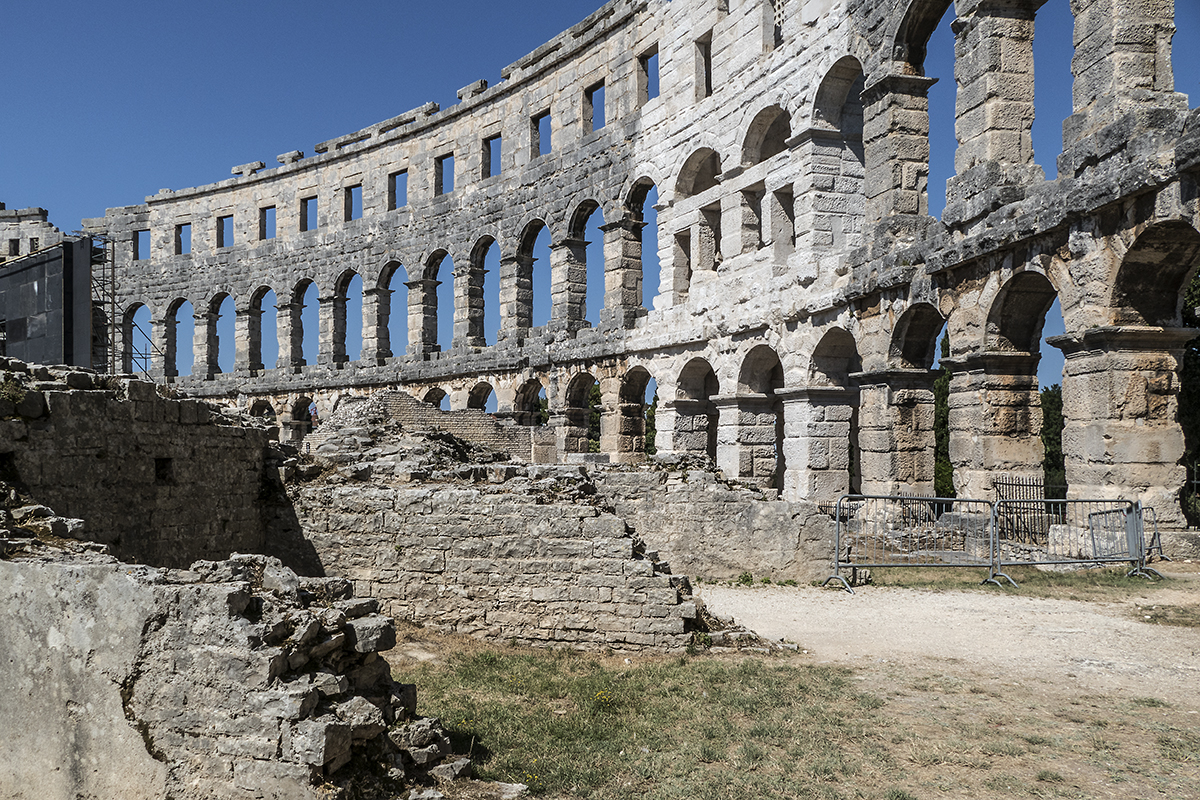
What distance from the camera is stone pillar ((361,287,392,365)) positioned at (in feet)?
96.5

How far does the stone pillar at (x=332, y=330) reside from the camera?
30.5 m

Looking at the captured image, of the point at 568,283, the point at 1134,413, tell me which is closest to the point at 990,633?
the point at 1134,413

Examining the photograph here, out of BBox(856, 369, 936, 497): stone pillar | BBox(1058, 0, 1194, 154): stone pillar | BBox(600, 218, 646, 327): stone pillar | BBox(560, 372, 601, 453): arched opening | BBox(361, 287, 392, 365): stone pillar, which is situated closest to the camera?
BBox(1058, 0, 1194, 154): stone pillar

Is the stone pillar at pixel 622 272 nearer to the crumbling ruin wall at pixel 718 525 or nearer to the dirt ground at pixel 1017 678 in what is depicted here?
the crumbling ruin wall at pixel 718 525

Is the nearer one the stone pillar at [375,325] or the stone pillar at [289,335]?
the stone pillar at [375,325]

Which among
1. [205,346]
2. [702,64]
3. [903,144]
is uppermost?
[702,64]

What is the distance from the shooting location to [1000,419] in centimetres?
1275

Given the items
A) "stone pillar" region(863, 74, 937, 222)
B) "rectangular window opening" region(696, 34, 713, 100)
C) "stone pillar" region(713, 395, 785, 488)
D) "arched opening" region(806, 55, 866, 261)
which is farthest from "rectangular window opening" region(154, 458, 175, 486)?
"rectangular window opening" region(696, 34, 713, 100)

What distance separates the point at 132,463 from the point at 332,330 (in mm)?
22768

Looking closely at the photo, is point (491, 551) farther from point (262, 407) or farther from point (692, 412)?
point (262, 407)

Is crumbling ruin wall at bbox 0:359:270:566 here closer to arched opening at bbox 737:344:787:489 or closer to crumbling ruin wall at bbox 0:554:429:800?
crumbling ruin wall at bbox 0:554:429:800

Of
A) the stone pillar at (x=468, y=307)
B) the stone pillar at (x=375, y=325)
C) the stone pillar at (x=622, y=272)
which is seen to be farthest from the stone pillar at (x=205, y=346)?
the stone pillar at (x=622, y=272)

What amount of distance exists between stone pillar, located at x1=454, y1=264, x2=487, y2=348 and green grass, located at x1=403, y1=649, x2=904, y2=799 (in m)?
19.4

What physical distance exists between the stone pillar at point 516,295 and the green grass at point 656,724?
18.0 metres
